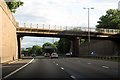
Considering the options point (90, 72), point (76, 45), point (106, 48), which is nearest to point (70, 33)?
point (76, 45)

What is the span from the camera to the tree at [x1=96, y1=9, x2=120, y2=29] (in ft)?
461

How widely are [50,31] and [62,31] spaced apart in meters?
4.57

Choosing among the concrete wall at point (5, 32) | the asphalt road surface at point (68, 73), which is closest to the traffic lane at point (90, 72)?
the asphalt road surface at point (68, 73)

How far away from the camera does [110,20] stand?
488 ft

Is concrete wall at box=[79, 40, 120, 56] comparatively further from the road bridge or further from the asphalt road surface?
the asphalt road surface

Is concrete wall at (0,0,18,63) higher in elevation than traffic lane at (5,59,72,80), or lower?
higher

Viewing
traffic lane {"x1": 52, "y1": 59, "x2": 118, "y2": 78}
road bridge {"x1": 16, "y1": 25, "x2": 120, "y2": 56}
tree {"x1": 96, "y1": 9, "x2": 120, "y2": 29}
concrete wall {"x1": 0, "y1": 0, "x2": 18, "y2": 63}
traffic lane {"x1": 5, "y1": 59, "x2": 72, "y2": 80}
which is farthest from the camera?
tree {"x1": 96, "y1": 9, "x2": 120, "y2": 29}

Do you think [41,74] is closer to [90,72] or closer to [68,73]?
[68,73]

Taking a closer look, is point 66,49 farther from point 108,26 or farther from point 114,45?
point 114,45

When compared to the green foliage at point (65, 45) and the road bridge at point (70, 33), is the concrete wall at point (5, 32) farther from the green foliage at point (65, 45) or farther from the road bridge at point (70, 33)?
the green foliage at point (65, 45)

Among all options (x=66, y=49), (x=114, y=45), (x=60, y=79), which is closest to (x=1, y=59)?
(x=60, y=79)

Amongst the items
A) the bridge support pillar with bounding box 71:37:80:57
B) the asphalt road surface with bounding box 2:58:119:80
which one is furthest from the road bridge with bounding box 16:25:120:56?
the asphalt road surface with bounding box 2:58:119:80

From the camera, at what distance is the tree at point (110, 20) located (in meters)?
141

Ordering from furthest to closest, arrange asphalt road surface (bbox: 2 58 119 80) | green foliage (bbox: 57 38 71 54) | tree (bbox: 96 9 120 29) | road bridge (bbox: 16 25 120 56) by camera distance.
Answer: green foliage (bbox: 57 38 71 54)
tree (bbox: 96 9 120 29)
road bridge (bbox: 16 25 120 56)
asphalt road surface (bbox: 2 58 119 80)
